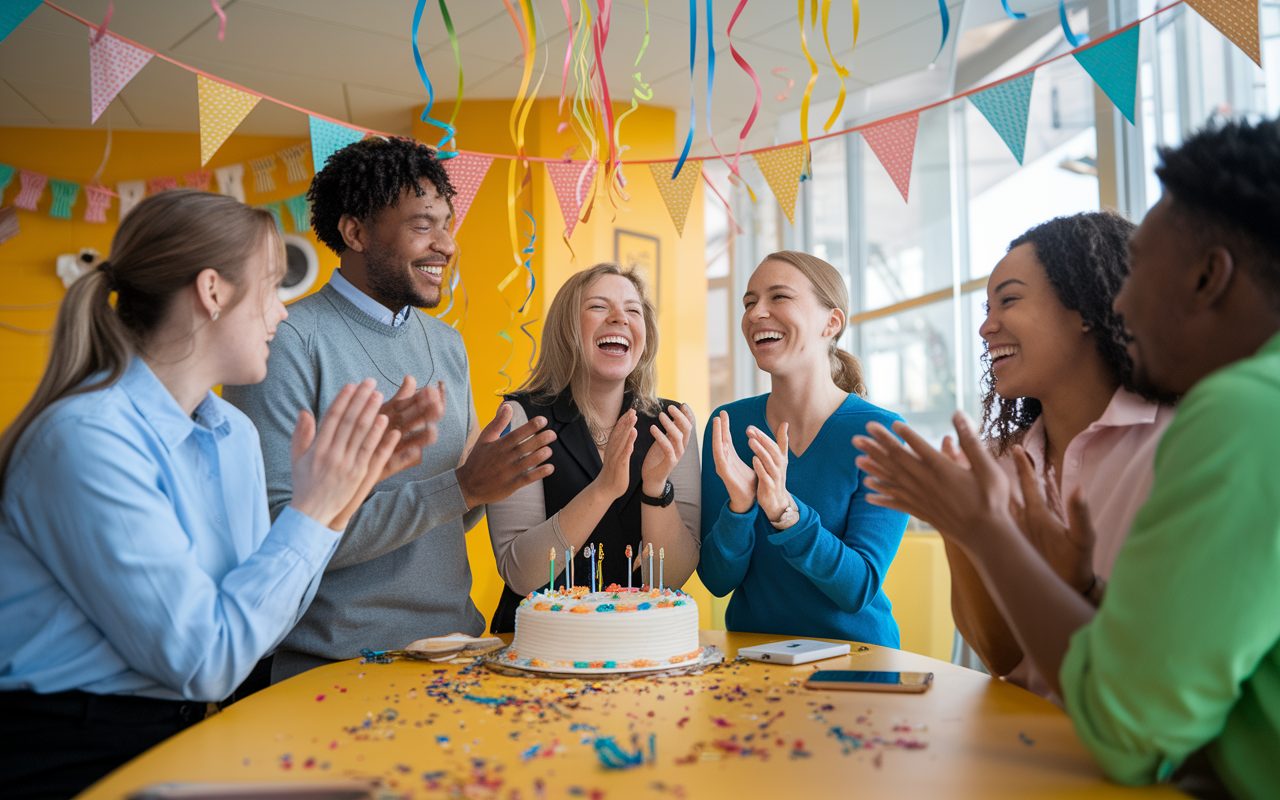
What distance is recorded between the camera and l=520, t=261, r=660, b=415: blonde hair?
8.39 feet

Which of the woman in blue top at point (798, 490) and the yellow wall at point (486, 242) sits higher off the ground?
the yellow wall at point (486, 242)

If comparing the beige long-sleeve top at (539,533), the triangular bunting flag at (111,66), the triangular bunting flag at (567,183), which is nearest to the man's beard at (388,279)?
the beige long-sleeve top at (539,533)

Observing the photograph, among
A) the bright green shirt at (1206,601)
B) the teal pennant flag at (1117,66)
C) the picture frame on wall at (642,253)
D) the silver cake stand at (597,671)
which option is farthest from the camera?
the picture frame on wall at (642,253)

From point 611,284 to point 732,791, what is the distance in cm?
179

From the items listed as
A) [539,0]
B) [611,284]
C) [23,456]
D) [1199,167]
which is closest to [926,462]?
[1199,167]

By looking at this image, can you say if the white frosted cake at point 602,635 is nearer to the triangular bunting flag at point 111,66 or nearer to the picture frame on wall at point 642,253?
the triangular bunting flag at point 111,66

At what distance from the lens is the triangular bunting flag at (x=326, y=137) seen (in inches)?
115

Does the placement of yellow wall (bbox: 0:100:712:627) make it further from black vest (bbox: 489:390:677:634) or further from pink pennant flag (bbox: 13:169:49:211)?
black vest (bbox: 489:390:677:634)

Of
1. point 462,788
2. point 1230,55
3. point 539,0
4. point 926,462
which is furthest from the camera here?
point 539,0

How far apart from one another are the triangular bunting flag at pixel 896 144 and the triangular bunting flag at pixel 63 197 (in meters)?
4.90

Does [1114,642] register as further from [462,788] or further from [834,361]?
[834,361]

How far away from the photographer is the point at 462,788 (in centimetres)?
101

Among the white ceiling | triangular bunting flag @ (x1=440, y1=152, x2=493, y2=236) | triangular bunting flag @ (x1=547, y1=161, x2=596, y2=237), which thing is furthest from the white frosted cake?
the white ceiling

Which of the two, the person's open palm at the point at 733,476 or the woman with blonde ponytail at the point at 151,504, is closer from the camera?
the woman with blonde ponytail at the point at 151,504
